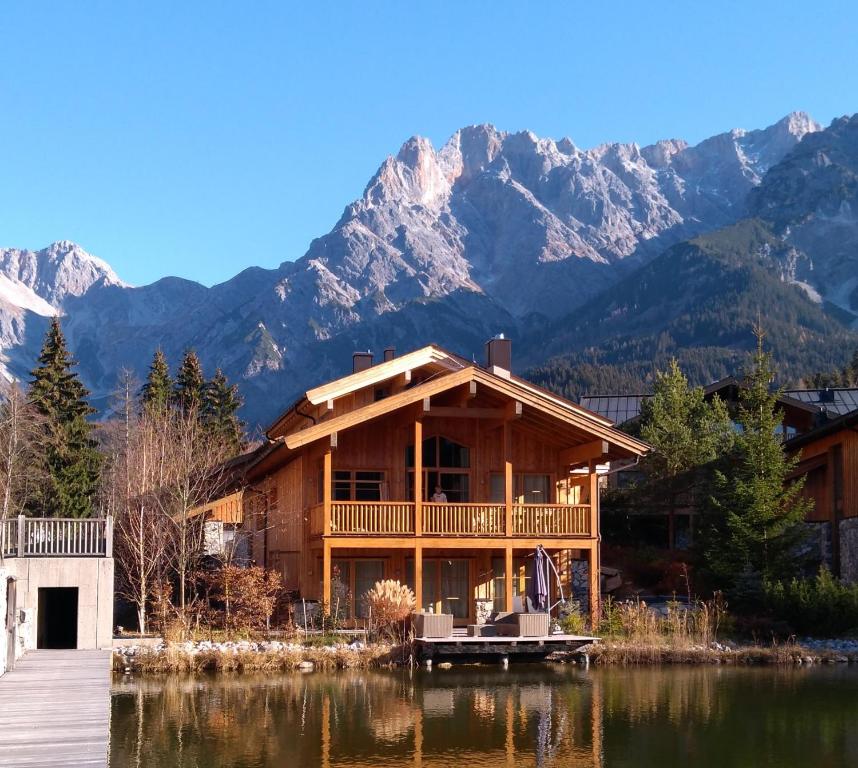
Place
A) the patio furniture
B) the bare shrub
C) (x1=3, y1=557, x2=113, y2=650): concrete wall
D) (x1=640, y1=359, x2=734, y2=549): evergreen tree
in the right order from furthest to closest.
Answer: (x1=640, y1=359, x2=734, y2=549): evergreen tree < the bare shrub < the patio furniture < (x1=3, y1=557, x2=113, y2=650): concrete wall

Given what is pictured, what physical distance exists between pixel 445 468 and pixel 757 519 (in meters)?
8.58

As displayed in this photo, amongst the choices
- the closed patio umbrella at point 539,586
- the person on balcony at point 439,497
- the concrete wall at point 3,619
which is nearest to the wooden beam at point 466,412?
the person on balcony at point 439,497

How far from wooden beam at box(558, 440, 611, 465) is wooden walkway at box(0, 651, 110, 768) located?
533 inches

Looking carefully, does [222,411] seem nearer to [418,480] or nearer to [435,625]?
[418,480]

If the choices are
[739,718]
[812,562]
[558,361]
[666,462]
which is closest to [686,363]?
[558,361]

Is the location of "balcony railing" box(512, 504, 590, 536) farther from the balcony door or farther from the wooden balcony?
the balcony door

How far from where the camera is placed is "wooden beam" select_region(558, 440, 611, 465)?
30406mm

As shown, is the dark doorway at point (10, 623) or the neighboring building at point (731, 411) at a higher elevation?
the neighboring building at point (731, 411)

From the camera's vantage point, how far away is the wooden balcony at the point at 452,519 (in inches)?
1166

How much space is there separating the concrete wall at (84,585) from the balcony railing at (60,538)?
272 millimetres

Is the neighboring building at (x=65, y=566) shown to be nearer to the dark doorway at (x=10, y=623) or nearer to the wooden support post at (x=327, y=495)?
the dark doorway at (x=10, y=623)

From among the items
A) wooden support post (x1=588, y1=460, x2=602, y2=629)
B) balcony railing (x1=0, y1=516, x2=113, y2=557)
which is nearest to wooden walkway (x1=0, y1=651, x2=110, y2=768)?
balcony railing (x1=0, y1=516, x2=113, y2=557)

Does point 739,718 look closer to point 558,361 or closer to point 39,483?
point 39,483

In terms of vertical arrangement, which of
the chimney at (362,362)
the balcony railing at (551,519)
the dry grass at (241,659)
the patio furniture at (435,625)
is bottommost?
the dry grass at (241,659)
